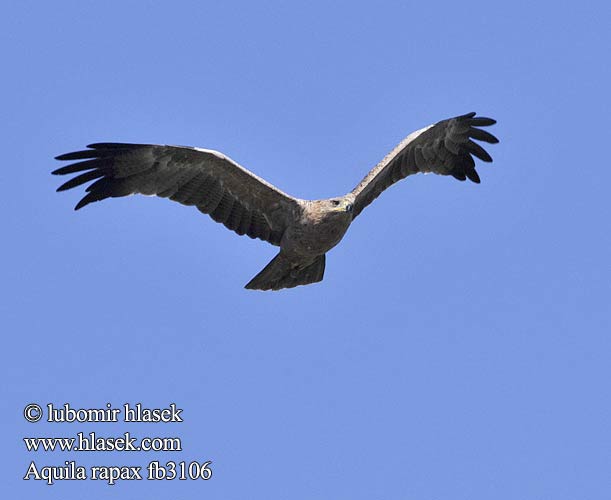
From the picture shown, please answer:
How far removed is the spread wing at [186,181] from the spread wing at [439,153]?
1116 millimetres

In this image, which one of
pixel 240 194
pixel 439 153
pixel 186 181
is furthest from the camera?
pixel 439 153

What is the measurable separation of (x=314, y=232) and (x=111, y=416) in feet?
10.4

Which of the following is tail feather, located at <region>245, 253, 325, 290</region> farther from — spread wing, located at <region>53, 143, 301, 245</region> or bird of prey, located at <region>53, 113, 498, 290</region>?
spread wing, located at <region>53, 143, 301, 245</region>

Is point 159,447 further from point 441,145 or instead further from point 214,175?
point 441,145

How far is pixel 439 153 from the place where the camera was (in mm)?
13898

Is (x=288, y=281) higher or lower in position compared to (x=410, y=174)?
lower

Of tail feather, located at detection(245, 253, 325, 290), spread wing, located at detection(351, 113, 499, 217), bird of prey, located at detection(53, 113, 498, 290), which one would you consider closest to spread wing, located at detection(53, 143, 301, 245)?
bird of prey, located at detection(53, 113, 498, 290)

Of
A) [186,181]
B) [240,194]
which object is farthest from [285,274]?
[186,181]

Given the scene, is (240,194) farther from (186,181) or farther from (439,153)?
(439,153)

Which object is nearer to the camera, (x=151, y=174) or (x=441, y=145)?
(x=151, y=174)

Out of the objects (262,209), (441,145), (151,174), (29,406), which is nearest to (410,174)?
(441,145)

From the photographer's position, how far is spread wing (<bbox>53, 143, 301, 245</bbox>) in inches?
486

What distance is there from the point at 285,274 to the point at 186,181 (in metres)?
1.57

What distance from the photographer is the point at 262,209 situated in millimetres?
12859
